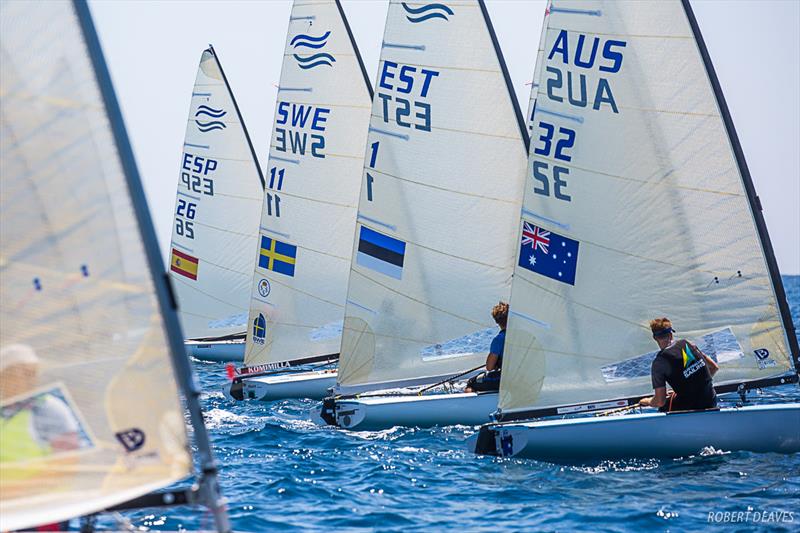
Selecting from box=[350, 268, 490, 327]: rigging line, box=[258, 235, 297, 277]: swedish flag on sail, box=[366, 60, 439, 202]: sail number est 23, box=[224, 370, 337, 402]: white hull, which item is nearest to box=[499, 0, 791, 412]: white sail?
box=[350, 268, 490, 327]: rigging line

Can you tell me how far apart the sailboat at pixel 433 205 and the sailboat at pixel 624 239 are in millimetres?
2308

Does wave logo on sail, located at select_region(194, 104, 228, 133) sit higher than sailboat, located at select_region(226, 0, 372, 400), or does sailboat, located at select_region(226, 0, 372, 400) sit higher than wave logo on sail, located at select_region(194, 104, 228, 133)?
wave logo on sail, located at select_region(194, 104, 228, 133)

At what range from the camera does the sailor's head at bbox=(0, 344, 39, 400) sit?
15.1ft

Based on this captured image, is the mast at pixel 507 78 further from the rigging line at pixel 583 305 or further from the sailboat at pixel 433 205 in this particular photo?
the rigging line at pixel 583 305

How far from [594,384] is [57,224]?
19.8ft

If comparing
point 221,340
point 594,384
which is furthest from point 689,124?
point 221,340

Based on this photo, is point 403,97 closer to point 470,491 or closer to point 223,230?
point 470,491

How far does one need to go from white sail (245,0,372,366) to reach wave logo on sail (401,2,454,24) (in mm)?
2714

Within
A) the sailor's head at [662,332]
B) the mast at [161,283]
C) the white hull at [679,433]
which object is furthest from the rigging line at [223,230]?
the mast at [161,283]

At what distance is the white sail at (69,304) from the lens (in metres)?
4.38

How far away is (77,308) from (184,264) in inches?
688

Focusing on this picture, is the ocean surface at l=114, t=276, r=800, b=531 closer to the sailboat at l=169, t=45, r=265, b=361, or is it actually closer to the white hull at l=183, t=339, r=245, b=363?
the sailboat at l=169, t=45, r=265, b=361

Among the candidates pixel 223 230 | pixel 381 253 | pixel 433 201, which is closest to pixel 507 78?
pixel 433 201

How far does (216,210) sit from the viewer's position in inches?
819
